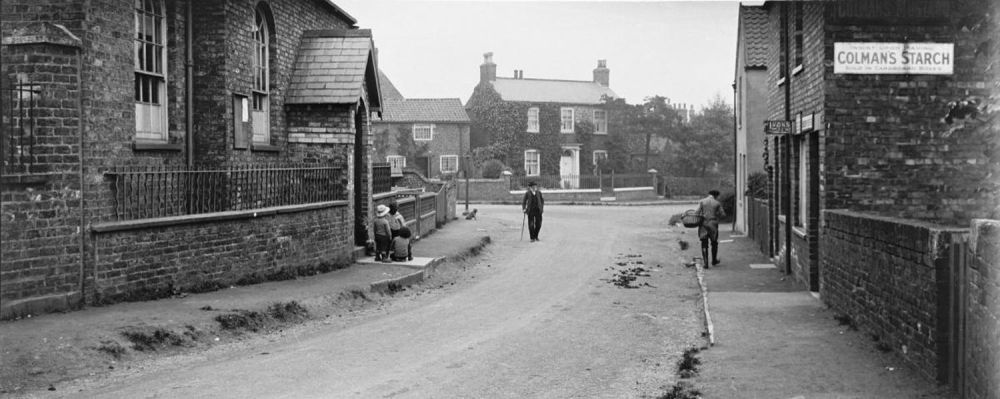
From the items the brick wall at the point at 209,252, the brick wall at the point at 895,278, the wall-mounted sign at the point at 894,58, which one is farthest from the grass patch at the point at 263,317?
the wall-mounted sign at the point at 894,58

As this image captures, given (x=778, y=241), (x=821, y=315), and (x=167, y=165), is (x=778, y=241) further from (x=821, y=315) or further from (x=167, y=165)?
(x=167, y=165)

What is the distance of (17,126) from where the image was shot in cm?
1050

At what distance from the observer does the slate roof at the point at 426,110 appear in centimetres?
5675

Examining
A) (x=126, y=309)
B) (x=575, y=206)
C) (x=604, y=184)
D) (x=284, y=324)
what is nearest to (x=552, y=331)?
(x=284, y=324)

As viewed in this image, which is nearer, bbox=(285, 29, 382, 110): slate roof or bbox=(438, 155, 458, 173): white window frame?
bbox=(285, 29, 382, 110): slate roof

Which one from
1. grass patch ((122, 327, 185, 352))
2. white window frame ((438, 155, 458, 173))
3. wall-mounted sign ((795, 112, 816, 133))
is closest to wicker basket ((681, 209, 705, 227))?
wall-mounted sign ((795, 112, 816, 133))

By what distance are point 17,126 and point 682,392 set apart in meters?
8.19

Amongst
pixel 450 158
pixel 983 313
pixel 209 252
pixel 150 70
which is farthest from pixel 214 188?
pixel 450 158

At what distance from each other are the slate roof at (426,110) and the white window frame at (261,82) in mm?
38625

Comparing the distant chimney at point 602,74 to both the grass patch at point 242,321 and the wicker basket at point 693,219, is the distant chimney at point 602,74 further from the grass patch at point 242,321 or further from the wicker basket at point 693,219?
the grass patch at point 242,321

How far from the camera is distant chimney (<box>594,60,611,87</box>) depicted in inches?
2537

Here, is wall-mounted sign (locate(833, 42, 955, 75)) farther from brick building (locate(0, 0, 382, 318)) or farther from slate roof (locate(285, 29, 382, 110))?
brick building (locate(0, 0, 382, 318))

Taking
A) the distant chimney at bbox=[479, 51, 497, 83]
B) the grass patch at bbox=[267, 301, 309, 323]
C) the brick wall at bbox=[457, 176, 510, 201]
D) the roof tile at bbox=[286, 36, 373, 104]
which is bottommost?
the grass patch at bbox=[267, 301, 309, 323]

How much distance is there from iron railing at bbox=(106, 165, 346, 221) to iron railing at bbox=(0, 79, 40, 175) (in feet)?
4.49
